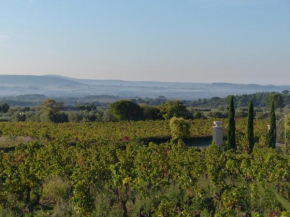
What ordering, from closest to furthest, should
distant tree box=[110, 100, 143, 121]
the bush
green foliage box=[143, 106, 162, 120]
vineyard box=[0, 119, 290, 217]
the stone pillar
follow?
vineyard box=[0, 119, 290, 217] → the bush → the stone pillar → distant tree box=[110, 100, 143, 121] → green foliage box=[143, 106, 162, 120]

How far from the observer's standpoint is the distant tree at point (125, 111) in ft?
159

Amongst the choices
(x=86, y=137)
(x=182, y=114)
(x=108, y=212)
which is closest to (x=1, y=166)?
(x=108, y=212)

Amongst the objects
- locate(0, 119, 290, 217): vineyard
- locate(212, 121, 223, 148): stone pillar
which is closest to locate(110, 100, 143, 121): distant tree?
locate(212, 121, 223, 148): stone pillar

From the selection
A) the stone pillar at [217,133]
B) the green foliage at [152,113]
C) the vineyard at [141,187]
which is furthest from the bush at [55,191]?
the green foliage at [152,113]

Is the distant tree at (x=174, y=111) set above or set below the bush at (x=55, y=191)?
above

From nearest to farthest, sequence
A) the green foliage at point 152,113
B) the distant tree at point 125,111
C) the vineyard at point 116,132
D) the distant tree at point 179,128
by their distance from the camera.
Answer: the distant tree at point 179,128 → the vineyard at point 116,132 → the distant tree at point 125,111 → the green foliage at point 152,113

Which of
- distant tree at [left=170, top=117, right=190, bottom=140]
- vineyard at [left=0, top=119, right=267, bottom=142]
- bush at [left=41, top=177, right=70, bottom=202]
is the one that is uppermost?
distant tree at [left=170, top=117, right=190, bottom=140]

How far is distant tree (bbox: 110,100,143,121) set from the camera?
1902 inches

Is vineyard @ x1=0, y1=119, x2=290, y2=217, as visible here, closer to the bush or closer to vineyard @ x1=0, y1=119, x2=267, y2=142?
the bush

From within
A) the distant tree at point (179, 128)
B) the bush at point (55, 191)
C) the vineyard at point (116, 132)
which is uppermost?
the distant tree at point (179, 128)

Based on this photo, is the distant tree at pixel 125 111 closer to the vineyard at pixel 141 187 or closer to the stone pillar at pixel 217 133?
the stone pillar at pixel 217 133

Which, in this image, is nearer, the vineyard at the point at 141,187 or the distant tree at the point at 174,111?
the vineyard at the point at 141,187

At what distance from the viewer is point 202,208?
400 inches

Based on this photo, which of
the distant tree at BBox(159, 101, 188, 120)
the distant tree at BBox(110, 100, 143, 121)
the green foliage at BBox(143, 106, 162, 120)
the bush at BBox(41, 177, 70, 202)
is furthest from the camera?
the green foliage at BBox(143, 106, 162, 120)
